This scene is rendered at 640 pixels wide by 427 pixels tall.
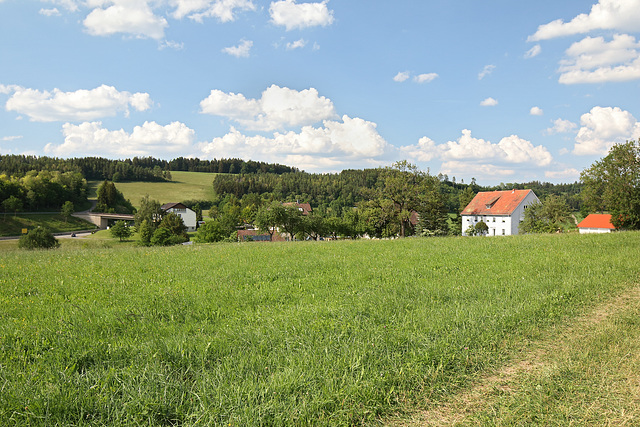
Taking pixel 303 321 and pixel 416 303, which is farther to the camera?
pixel 416 303

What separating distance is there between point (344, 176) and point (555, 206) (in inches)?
5189

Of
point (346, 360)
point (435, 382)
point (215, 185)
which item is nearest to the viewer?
point (435, 382)

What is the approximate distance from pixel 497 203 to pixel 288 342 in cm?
8058

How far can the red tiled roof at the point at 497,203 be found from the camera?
73562 mm

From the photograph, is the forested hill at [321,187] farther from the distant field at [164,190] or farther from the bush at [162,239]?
the bush at [162,239]

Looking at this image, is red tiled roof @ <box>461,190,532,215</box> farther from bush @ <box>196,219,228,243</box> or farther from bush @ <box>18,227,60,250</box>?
bush @ <box>18,227,60,250</box>

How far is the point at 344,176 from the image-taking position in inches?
7500

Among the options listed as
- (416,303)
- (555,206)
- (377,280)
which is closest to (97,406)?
(416,303)

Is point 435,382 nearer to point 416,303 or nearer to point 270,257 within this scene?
point 416,303

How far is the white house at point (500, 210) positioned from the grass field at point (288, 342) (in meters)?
68.0

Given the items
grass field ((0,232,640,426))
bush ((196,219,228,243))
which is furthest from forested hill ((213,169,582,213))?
grass field ((0,232,640,426))

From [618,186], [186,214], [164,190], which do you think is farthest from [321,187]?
[618,186]

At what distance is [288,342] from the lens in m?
5.34

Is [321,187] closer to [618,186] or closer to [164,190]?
[164,190]
